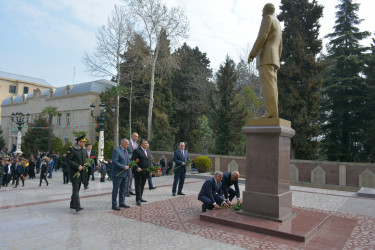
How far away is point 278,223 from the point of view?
5848 mm

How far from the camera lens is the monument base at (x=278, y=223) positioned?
17.3 feet

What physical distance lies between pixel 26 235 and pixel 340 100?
24.4 metres

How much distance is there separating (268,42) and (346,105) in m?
20.2

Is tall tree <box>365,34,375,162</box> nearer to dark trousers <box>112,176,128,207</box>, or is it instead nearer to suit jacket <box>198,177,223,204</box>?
suit jacket <box>198,177,223,204</box>

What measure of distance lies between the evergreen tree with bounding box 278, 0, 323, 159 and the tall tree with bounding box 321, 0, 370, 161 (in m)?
1.66

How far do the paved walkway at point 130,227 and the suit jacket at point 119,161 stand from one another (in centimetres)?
99

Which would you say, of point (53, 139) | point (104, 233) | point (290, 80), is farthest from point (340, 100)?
point (53, 139)

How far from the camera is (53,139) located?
33406 millimetres

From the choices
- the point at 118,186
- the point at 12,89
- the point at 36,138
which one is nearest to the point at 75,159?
the point at 118,186

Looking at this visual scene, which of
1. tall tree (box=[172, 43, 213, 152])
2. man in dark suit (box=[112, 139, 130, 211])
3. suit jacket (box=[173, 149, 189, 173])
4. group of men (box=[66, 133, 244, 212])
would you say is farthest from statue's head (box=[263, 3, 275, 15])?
tall tree (box=[172, 43, 213, 152])

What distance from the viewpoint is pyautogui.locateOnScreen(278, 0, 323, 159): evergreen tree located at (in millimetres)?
22109

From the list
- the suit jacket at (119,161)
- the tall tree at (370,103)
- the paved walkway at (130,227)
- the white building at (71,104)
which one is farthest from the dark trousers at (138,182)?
the white building at (71,104)

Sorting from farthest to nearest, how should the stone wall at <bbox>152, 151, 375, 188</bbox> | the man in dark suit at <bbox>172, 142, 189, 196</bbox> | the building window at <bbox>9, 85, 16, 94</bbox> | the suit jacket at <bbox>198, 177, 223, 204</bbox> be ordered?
1. the building window at <bbox>9, 85, 16, 94</bbox>
2. the stone wall at <bbox>152, 151, 375, 188</bbox>
3. the man in dark suit at <bbox>172, 142, 189, 196</bbox>
4. the suit jacket at <bbox>198, 177, 223, 204</bbox>

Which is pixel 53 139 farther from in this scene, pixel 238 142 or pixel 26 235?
pixel 26 235
